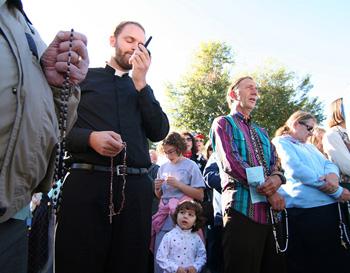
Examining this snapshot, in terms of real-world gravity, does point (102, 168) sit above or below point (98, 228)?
above

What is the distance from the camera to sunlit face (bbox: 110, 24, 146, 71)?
2.15m

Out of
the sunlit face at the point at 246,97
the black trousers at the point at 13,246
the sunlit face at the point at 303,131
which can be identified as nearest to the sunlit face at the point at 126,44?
the sunlit face at the point at 246,97

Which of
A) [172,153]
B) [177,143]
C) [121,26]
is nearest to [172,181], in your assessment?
→ [172,153]

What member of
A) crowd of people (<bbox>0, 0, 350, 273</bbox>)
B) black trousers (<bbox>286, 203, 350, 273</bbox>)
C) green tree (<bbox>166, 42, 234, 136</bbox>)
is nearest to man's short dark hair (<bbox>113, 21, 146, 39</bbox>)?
crowd of people (<bbox>0, 0, 350, 273</bbox>)

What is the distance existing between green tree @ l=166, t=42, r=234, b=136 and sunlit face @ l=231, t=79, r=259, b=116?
1615 cm

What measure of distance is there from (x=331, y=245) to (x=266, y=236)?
1.27 m

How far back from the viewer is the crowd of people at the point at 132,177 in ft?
3.30

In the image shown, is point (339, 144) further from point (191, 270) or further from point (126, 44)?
point (126, 44)

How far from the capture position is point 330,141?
373 cm

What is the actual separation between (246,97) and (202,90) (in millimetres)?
17692

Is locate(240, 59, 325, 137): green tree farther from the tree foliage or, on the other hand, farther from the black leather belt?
the black leather belt

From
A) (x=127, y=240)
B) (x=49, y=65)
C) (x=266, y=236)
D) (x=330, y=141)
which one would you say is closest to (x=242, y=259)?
(x=266, y=236)

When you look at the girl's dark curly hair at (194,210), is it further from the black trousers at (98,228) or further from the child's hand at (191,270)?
the black trousers at (98,228)

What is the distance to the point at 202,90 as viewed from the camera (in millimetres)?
20266
